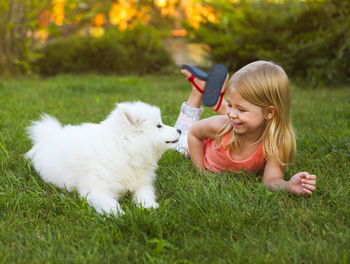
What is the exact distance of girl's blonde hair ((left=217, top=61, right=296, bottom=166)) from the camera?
2.26 m

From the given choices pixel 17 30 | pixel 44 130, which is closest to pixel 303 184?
pixel 44 130

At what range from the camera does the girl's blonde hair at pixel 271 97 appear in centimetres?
226

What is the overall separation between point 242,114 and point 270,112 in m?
0.20

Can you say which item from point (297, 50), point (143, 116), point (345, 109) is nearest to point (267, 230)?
point (143, 116)

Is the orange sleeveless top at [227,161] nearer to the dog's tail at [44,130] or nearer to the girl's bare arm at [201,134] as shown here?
the girl's bare arm at [201,134]

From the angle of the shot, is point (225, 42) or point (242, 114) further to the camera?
point (225, 42)

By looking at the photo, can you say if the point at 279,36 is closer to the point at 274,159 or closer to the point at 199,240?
the point at 274,159

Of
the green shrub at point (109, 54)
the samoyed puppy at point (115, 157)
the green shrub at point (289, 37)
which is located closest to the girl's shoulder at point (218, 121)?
the samoyed puppy at point (115, 157)

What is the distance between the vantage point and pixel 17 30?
7715 millimetres

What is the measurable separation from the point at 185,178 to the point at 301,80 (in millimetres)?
5455

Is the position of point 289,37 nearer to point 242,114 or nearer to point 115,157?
point 242,114

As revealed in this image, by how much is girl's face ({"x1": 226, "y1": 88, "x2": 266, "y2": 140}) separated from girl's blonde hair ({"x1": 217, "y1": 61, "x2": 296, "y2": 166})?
3 cm

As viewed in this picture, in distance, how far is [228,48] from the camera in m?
7.86

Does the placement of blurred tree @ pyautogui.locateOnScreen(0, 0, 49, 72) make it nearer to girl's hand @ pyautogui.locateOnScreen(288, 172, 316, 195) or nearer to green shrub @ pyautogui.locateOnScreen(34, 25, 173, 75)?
green shrub @ pyautogui.locateOnScreen(34, 25, 173, 75)
